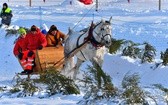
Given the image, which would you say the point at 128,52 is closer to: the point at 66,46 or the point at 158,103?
the point at 66,46

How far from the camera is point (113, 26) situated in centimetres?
2581

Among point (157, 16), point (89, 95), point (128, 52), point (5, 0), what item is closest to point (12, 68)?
point (128, 52)

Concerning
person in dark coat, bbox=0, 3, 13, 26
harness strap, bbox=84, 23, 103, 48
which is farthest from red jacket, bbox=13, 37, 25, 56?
person in dark coat, bbox=0, 3, 13, 26

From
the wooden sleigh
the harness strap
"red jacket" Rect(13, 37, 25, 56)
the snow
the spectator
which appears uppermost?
the harness strap

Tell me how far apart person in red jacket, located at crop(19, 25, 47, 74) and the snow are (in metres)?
0.57

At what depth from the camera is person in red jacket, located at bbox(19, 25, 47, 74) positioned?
13.9 metres

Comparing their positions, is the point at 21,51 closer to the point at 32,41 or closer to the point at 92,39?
the point at 32,41

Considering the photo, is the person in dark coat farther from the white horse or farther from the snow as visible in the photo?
the white horse

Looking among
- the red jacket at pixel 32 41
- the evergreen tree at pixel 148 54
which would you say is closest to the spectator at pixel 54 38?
the red jacket at pixel 32 41

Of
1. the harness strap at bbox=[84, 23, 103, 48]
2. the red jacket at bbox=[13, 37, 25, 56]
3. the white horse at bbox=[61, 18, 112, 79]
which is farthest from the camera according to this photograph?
the red jacket at bbox=[13, 37, 25, 56]

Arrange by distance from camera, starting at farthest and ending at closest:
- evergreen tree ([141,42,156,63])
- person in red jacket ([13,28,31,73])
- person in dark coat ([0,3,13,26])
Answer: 1. person in dark coat ([0,3,13,26])
2. person in red jacket ([13,28,31,73])
3. evergreen tree ([141,42,156,63])

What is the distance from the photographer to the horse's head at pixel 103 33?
12.2 meters

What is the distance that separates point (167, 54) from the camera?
40.5 feet

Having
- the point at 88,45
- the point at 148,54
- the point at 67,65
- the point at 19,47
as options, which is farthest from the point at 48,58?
the point at 148,54
